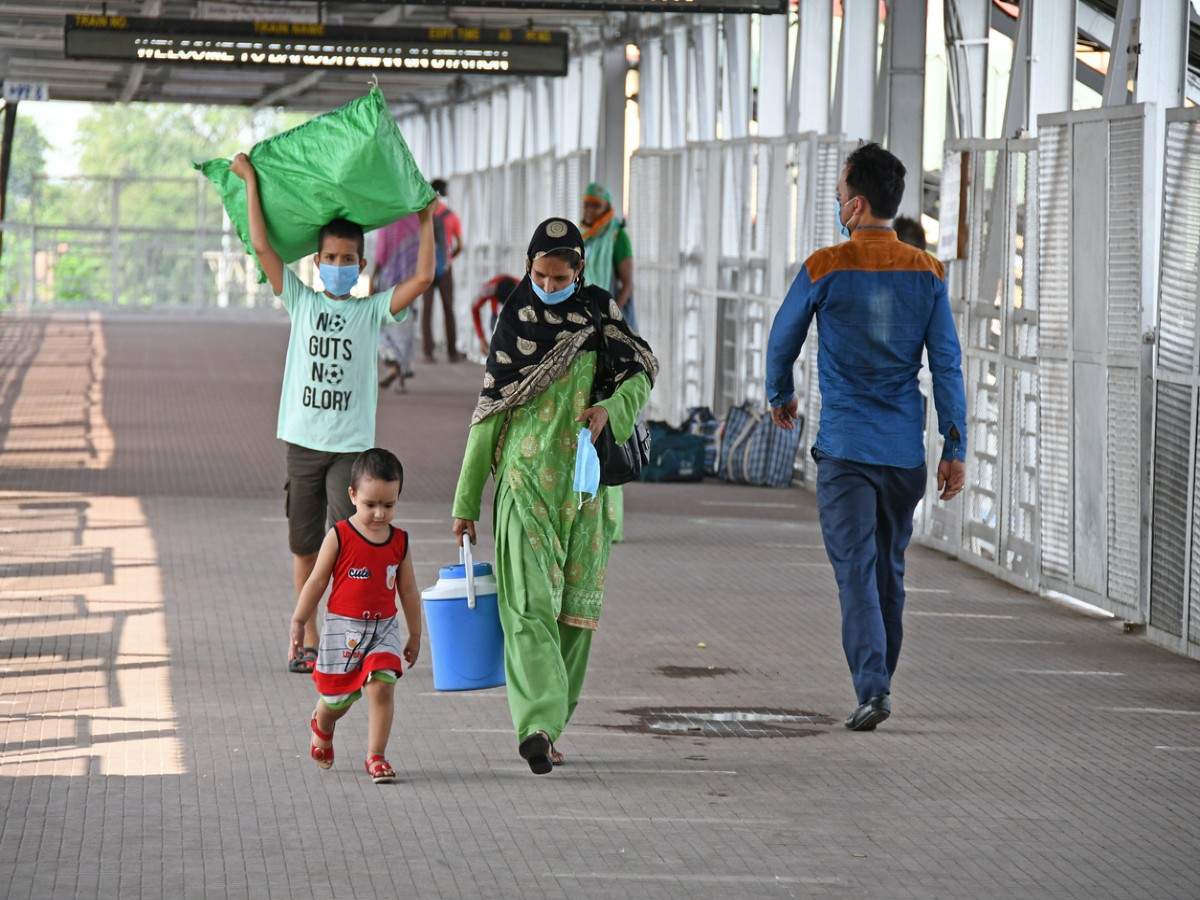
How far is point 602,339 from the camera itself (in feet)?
20.3

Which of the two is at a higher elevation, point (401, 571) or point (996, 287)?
point (996, 287)

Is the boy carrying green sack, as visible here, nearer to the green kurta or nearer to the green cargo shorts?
the green cargo shorts

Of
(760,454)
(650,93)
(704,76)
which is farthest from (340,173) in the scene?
(650,93)

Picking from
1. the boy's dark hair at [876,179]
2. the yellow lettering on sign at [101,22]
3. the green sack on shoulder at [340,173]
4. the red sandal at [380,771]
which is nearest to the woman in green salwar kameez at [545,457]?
the red sandal at [380,771]

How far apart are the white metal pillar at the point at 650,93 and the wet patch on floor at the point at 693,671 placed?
591 inches

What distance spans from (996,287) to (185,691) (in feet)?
17.5

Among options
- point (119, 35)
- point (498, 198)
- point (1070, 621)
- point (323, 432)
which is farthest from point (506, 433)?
point (498, 198)

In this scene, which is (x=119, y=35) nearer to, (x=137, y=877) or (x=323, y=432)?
(x=323, y=432)

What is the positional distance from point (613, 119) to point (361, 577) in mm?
17806

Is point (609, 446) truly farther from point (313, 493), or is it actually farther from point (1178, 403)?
point (1178, 403)

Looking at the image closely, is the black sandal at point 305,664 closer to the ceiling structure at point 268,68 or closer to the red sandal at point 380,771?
the red sandal at point 380,771

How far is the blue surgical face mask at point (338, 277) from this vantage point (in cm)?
740

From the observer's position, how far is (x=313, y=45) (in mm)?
16656

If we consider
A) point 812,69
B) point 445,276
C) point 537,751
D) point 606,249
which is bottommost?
point 537,751
